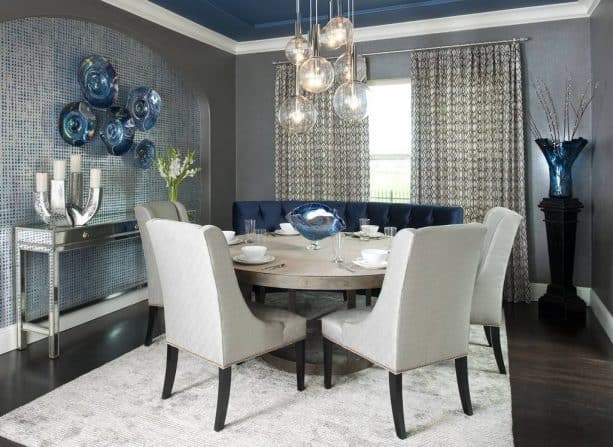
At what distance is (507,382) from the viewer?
2730 mm

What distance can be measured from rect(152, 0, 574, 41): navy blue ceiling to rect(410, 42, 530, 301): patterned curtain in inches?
14.4

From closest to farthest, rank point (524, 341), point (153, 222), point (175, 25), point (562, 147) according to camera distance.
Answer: point (153, 222) < point (524, 341) < point (562, 147) < point (175, 25)

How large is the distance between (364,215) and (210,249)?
95.0 inches

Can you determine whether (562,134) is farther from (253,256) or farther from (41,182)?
A: (41,182)

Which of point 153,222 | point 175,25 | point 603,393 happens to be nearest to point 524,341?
point 603,393

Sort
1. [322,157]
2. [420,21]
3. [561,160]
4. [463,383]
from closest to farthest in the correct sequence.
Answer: [463,383] < [561,160] < [420,21] < [322,157]

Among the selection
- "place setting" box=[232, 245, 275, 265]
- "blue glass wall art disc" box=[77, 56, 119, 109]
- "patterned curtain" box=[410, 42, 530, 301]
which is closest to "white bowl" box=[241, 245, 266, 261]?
"place setting" box=[232, 245, 275, 265]

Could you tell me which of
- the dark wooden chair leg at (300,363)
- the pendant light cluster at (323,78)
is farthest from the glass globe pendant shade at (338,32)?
the dark wooden chair leg at (300,363)

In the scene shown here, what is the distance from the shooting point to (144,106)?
4180 mm

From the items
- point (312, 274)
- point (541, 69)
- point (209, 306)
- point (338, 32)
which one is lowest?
point (209, 306)

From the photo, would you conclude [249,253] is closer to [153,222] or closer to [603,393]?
[153,222]

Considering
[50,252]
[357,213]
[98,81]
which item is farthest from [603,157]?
[50,252]

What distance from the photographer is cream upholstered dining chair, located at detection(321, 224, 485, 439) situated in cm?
201

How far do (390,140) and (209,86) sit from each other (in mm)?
2021
